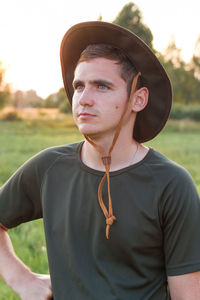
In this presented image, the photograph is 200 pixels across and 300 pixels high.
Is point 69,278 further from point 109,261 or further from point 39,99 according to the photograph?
point 39,99

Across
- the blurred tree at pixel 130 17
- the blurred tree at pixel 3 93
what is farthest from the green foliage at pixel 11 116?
the blurred tree at pixel 130 17

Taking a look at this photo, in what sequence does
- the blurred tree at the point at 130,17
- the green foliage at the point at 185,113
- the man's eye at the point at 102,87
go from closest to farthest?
the man's eye at the point at 102,87, the blurred tree at the point at 130,17, the green foliage at the point at 185,113

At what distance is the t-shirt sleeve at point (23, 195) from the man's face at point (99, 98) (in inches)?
17.6

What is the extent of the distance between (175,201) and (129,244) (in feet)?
0.97

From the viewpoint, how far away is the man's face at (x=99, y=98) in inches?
81.3

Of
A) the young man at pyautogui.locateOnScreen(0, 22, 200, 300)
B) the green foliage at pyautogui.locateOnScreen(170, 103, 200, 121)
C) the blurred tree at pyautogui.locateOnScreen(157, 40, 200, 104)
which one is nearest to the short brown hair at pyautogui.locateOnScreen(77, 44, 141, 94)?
the young man at pyautogui.locateOnScreen(0, 22, 200, 300)

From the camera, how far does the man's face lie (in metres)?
2.06

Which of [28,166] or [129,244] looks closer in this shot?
[129,244]

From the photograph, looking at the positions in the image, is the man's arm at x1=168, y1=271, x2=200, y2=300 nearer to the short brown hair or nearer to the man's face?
the man's face

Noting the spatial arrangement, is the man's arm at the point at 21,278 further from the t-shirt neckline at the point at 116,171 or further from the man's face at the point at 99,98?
the man's face at the point at 99,98

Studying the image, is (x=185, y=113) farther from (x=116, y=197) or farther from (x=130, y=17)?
(x=116, y=197)

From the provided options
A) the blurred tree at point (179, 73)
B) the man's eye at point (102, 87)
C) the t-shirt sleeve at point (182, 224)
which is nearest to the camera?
the t-shirt sleeve at point (182, 224)

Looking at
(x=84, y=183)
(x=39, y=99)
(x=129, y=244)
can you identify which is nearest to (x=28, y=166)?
(x=84, y=183)

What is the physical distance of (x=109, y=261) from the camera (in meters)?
2.09
